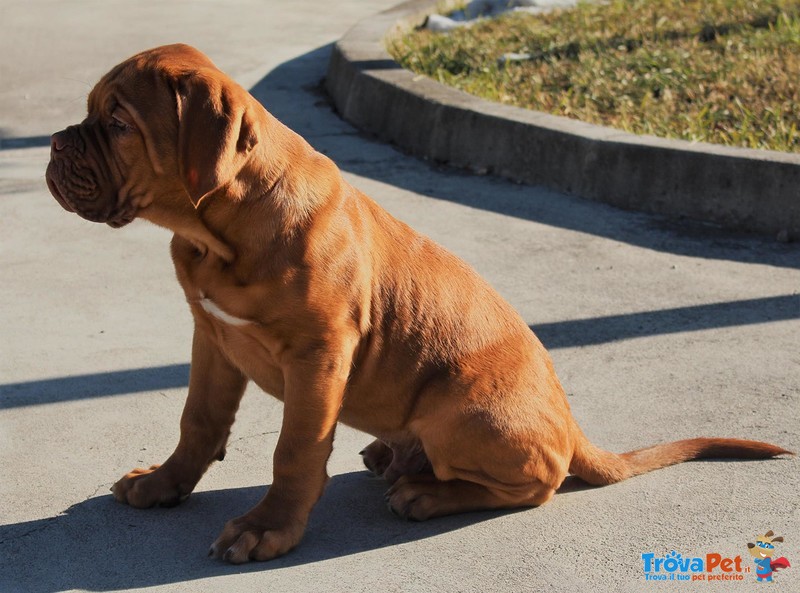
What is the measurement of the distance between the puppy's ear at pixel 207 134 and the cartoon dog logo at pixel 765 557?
6.42 ft

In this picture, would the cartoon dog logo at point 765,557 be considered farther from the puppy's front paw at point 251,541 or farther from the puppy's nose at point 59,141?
the puppy's nose at point 59,141

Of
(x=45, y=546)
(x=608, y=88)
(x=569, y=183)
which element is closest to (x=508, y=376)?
(x=45, y=546)

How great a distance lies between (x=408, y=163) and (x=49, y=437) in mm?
4037

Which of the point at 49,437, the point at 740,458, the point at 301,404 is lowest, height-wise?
the point at 49,437

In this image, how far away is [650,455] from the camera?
4.00 meters

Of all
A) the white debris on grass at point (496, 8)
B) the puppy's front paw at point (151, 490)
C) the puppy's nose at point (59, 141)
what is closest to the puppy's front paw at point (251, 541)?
A: the puppy's front paw at point (151, 490)

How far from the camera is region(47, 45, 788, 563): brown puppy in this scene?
326 cm

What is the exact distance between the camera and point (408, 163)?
778 cm

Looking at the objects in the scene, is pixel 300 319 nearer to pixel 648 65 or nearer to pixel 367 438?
pixel 367 438

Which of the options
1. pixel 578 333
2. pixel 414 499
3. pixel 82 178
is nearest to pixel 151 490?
pixel 414 499

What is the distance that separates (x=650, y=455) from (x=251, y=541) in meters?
1.44

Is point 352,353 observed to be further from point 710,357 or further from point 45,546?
point 710,357

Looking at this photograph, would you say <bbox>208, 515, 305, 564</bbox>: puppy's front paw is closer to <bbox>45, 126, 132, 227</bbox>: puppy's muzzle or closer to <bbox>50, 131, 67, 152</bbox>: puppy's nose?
<bbox>45, 126, 132, 227</bbox>: puppy's muzzle

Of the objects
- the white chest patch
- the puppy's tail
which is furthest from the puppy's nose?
the puppy's tail
